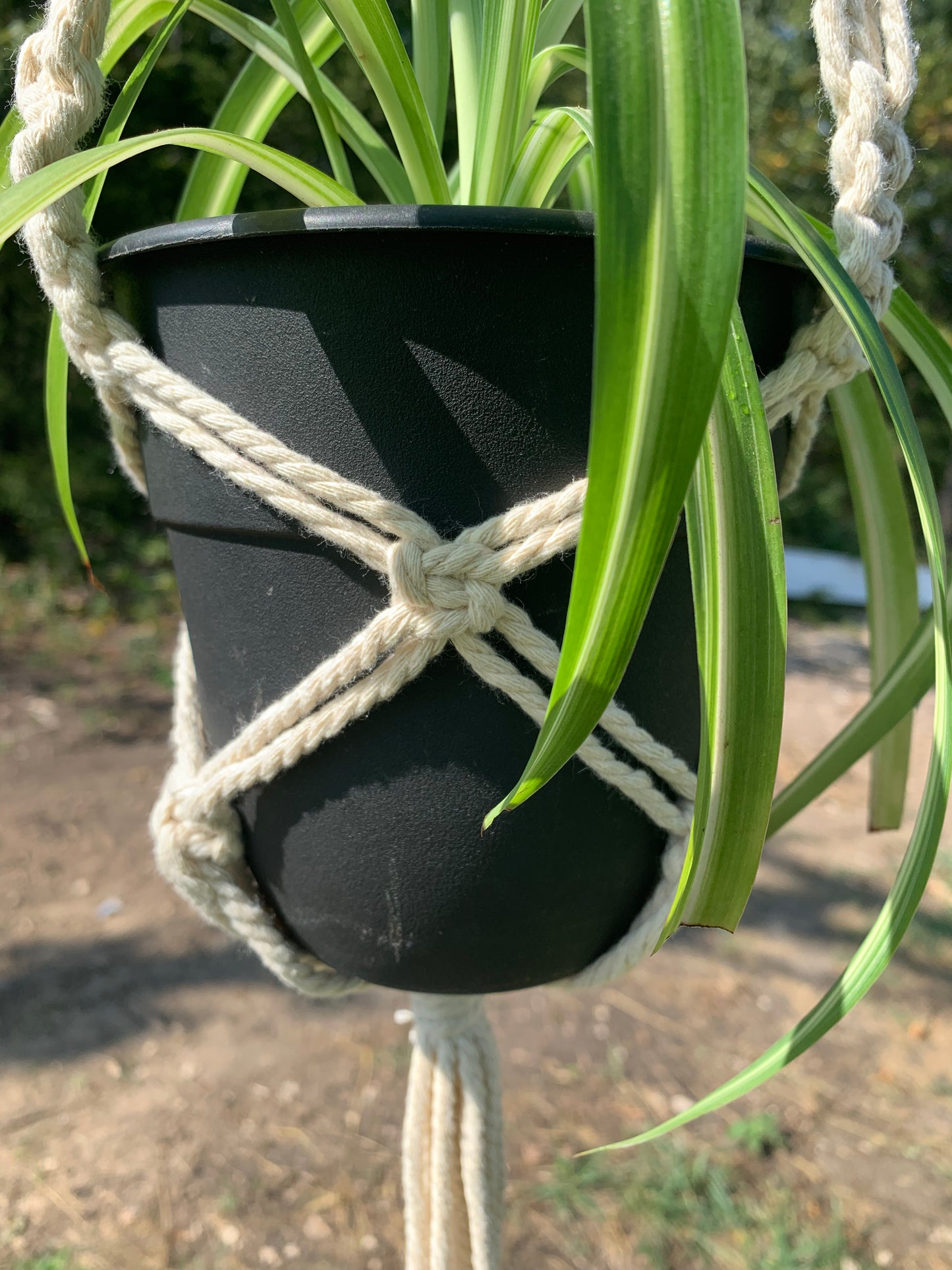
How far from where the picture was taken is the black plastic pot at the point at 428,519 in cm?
36

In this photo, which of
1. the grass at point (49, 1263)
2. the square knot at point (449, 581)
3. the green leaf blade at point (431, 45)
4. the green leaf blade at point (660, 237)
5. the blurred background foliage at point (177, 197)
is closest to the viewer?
the green leaf blade at point (660, 237)

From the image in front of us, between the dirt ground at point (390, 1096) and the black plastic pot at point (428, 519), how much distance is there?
26.5 inches

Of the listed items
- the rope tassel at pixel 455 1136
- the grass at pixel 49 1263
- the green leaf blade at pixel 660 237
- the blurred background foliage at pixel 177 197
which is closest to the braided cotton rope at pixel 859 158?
the green leaf blade at pixel 660 237

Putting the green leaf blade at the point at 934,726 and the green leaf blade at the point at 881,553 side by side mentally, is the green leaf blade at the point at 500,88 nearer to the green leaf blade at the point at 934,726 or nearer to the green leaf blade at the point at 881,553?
the green leaf blade at the point at 934,726

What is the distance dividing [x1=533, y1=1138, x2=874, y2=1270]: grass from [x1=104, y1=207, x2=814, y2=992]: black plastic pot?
0.67 m

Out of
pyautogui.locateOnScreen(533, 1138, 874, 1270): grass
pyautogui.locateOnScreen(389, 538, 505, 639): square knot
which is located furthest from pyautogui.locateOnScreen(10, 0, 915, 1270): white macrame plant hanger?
pyautogui.locateOnScreen(533, 1138, 874, 1270): grass

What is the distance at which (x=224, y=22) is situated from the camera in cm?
53

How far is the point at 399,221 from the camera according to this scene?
334mm

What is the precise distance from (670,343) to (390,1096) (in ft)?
3.61

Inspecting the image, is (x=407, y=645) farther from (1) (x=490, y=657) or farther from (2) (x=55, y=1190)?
(2) (x=55, y=1190)

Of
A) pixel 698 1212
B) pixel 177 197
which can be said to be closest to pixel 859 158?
pixel 698 1212

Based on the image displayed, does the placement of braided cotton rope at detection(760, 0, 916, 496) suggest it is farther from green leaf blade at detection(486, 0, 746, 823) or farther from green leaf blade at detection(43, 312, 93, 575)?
green leaf blade at detection(43, 312, 93, 575)

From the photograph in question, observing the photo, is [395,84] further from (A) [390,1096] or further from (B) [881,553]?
(A) [390,1096]

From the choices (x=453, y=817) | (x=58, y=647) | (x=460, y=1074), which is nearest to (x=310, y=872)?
(x=453, y=817)
